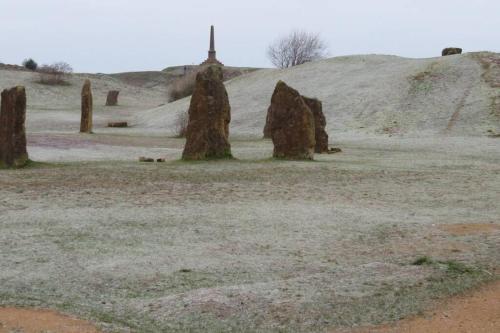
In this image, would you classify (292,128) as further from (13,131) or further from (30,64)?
(30,64)

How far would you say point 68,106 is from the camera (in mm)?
54406

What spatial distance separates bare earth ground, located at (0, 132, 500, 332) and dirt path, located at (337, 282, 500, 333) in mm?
155

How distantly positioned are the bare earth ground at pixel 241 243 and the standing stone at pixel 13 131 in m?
0.45

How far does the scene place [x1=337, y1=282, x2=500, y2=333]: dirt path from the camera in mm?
5469

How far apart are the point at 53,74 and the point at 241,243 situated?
5872cm

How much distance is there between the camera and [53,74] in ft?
208

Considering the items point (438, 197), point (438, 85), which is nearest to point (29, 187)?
point (438, 197)

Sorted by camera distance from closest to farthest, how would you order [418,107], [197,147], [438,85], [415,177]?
1. [415,177]
2. [197,147]
3. [418,107]
4. [438,85]

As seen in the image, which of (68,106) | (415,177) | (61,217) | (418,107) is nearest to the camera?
(61,217)

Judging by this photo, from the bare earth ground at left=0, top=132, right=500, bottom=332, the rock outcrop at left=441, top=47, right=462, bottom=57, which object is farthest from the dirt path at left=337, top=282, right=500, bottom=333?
the rock outcrop at left=441, top=47, right=462, bottom=57

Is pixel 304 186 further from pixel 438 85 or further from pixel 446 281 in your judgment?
pixel 438 85

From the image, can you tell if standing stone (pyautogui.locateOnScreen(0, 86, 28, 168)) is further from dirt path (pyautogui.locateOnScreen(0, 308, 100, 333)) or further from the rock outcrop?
the rock outcrop

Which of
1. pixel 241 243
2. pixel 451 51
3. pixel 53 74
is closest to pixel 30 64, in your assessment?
pixel 53 74

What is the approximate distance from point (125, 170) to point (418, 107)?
21462 millimetres
